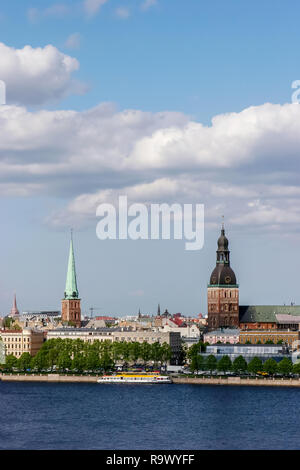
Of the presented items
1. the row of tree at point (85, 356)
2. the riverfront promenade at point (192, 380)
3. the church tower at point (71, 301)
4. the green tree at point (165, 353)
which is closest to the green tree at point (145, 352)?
the row of tree at point (85, 356)

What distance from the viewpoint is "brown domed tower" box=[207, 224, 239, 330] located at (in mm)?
137000

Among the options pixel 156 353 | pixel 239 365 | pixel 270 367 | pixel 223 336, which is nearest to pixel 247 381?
pixel 270 367

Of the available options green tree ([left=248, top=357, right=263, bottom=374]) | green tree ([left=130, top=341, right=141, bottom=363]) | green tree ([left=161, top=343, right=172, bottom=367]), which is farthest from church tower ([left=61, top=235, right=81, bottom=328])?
green tree ([left=248, top=357, right=263, bottom=374])

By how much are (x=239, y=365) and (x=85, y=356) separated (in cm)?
1626

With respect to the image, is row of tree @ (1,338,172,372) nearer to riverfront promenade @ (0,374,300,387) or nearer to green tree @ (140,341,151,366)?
green tree @ (140,341,151,366)

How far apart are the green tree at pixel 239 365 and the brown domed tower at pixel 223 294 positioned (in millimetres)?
31798

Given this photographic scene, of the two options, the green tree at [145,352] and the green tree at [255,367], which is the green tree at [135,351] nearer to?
the green tree at [145,352]

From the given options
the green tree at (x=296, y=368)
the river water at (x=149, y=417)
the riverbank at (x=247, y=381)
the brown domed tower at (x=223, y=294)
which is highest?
the brown domed tower at (x=223, y=294)

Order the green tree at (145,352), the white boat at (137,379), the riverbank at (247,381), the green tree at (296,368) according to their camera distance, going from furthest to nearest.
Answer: the green tree at (145,352) < the green tree at (296,368) < the white boat at (137,379) < the riverbank at (247,381)

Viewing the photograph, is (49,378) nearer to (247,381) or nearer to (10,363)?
(10,363)

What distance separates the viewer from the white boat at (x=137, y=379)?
331 feet

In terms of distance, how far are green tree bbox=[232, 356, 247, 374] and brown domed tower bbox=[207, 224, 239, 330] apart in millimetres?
31798

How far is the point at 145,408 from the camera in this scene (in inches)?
2874
